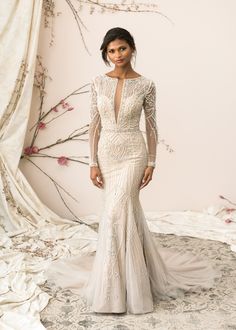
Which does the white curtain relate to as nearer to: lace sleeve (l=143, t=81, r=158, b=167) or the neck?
lace sleeve (l=143, t=81, r=158, b=167)

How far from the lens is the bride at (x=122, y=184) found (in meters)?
2.17

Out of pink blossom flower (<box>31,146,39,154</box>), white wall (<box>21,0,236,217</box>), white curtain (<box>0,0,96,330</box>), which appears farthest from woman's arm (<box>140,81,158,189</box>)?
pink blossom flower (<box>31,146,39,154</box>)

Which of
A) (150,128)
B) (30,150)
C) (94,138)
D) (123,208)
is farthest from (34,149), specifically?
(123,208)

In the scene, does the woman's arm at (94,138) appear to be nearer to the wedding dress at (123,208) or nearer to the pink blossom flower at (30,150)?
the wedding dress at (123,208)

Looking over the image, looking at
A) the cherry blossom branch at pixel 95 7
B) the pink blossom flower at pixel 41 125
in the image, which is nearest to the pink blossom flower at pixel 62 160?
the pink blossom flower at pixel 41 125

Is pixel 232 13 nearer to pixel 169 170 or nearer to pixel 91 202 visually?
pixel 169 170

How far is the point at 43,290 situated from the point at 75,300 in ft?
0.78

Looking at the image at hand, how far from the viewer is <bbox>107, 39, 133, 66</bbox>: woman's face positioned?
7.18 feet

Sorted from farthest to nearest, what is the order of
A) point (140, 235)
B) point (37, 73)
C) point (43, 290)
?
point (37, 73), point (43, 290), point (140, 235)

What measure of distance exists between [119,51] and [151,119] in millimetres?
416

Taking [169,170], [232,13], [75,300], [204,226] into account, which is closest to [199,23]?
[232,13]

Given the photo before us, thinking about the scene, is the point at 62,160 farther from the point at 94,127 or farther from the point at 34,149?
the point at 94,127

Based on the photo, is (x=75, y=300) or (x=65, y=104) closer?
(x=75, y=300)

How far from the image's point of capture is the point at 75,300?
7.70ft
